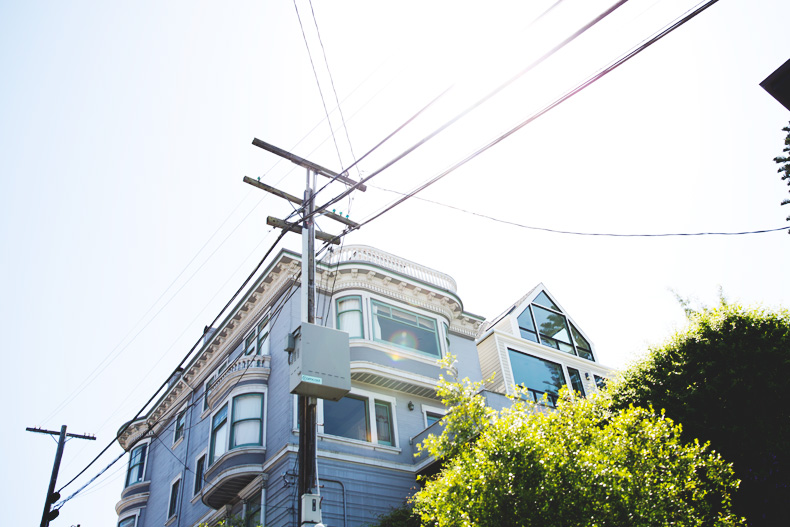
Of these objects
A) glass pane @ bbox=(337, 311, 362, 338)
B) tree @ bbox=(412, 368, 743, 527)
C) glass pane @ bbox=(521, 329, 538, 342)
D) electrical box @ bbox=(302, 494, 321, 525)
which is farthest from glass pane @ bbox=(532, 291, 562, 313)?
electrical box @ bbox=(302, 494, 321, 525)

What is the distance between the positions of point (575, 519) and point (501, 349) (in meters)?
16.9

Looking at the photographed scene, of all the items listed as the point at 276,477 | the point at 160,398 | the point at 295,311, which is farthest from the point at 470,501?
the point at 160,398

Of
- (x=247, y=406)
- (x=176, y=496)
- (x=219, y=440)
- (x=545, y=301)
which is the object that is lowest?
(x=176, y=496)

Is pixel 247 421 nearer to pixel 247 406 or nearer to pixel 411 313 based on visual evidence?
pixel 247 406

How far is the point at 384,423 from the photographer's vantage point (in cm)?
1991

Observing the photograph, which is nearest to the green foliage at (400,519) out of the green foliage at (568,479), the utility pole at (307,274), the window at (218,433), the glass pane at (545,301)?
the utility pole at (307,274)

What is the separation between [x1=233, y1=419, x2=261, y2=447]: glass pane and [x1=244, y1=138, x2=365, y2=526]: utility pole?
22.4 feet

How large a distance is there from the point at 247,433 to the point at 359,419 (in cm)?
381

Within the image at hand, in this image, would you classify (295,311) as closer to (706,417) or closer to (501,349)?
(501,349)

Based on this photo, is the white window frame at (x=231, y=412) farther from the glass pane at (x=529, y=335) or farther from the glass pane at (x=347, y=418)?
the glass pane at (x=529, y=335)

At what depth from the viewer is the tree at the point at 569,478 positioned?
8.09m

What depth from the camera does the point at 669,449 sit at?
9.61 metres

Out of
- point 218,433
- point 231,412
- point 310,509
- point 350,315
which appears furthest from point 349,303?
point 310,509

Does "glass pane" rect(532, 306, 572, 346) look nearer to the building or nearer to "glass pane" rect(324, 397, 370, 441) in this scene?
the building
